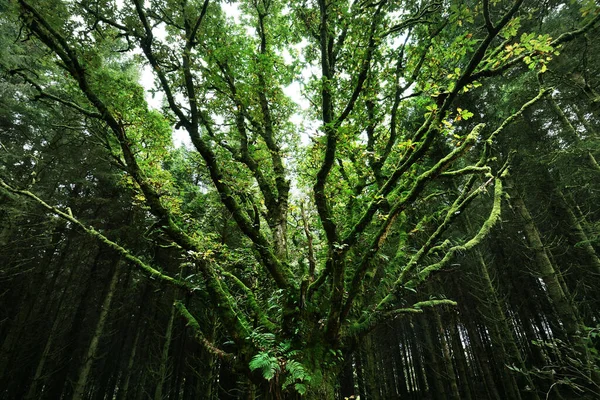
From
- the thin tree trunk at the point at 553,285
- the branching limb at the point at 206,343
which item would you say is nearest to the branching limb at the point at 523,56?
the branching limb at the point at 206,343

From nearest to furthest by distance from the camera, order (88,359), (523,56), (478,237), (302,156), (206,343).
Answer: (523,56)
(206,343)
(478,237)
(302,156)
(88,359)

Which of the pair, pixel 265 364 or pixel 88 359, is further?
pixel 88 359

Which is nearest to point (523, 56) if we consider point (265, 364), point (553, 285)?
point (265, 364)

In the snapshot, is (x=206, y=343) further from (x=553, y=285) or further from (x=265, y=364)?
(x=553, y=285)

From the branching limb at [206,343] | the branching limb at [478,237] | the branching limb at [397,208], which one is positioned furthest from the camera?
the branching limb at [478,237]

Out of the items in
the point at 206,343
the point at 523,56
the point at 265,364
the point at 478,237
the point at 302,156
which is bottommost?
the point at 265,364

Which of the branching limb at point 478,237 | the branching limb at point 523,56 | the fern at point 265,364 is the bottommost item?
the fern at point 265,364

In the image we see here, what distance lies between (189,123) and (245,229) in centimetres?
222

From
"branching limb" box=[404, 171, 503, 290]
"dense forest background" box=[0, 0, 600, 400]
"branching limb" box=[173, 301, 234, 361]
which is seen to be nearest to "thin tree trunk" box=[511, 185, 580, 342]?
"dense forest background" box=[0, 0, 600, 400]

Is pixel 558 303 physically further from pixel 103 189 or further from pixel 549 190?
pixel 103 189

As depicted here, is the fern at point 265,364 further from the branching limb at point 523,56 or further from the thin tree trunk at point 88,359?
the thin tree trunk at point 88,359

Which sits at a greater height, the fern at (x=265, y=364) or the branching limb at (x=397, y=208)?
the branching limb at (x=397, y=208)

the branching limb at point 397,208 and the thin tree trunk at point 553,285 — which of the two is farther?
the thin tree trunk at point 553,285

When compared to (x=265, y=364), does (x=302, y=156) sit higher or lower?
higher
